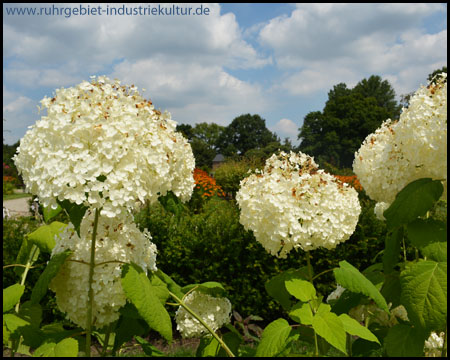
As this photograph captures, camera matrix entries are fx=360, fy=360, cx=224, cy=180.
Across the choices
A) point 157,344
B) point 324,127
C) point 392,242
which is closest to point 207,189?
point 157,344

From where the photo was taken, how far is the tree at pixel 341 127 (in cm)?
5594

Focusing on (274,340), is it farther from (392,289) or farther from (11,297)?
(11,297)

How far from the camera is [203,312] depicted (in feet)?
9.79

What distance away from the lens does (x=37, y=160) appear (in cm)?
161

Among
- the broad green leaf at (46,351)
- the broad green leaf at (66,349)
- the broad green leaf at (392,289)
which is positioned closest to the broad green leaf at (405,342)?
the broad green leaf at (392,289)

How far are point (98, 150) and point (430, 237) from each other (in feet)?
5.58

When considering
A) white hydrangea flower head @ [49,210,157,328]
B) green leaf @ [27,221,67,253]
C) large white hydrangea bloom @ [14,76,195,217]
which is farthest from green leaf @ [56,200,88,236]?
green leaf @ [27,221,67,253]

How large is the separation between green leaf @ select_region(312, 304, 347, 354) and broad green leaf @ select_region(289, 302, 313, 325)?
0.03 metres

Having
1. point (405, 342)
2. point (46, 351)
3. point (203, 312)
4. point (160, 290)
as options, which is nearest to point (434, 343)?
point (405, 342)

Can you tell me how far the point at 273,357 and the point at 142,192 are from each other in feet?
3.68

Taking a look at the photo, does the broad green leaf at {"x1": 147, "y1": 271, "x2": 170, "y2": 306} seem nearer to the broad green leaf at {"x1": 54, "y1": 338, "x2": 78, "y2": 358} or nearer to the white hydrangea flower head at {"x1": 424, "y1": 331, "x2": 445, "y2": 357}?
the broad green leaf at {"x1": 54, "y1": 338, "x2": 78, "y2": 358}

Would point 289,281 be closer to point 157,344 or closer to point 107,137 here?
point 107,137

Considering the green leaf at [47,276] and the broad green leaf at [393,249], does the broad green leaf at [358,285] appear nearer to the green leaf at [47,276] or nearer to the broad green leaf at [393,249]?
the broad green leaf at [393,249]

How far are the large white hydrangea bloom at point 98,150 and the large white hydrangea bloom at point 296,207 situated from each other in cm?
68
